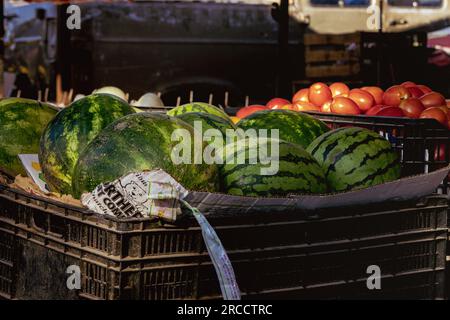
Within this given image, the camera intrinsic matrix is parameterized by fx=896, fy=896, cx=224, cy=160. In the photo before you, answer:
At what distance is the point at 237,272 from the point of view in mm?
2574

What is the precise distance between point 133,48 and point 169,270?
26.1 feet

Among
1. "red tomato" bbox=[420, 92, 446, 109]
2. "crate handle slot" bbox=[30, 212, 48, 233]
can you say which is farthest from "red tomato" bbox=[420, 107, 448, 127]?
"crate handle slot" bbox=[30, 212, 48, 233]

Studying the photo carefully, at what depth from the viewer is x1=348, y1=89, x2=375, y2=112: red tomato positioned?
5530mm

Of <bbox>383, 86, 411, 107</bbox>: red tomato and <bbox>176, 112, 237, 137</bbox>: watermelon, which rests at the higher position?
<bbox>176, 112, 237, 137</bbox>: watermelon

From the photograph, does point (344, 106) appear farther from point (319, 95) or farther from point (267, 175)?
point (267, 175)

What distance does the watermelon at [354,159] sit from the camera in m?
3.22

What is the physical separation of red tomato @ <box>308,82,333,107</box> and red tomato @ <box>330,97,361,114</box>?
0.35 m

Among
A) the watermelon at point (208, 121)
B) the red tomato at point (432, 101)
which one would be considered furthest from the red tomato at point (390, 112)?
the watermelon at point (208, 121)

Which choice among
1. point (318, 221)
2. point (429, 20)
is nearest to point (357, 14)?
point (429, 20)

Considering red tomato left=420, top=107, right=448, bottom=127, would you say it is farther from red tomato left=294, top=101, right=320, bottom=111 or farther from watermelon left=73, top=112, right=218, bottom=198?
watermelon left=73, top=112, right=218, bottom=198

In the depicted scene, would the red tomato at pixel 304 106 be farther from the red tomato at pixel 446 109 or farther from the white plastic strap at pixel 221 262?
the white plastic strap at pixel 221 262

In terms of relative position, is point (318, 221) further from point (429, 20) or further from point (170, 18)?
point (429, 20)

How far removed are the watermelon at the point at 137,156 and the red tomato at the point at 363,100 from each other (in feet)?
9.10
